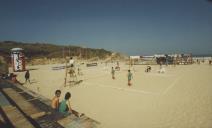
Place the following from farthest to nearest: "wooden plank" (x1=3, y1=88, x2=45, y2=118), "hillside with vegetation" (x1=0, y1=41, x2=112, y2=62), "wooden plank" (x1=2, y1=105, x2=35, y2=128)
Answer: "hillside with vegetation" (x1=0, y1=41, x2=112, y2=62), "wooden plank" (x1=3, y1=88, x2=45, y2=118), "wooden plank" (x1=2, y1=105, x2=35, y2=128)

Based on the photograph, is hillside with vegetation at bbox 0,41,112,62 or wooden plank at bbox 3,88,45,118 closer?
wooden plank at bbox 3,88,45,118

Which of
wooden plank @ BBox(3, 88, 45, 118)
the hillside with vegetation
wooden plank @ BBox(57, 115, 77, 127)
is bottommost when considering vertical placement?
wooden plank @ BBox(57, 115, 77, 127)

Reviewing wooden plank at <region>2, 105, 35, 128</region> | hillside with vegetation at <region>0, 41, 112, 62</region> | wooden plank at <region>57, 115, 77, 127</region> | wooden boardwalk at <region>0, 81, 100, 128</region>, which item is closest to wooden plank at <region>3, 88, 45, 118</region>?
wooden boardwalk at <region>0, 81, 100, 128</region>

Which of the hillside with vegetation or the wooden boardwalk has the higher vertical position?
the hillside with vegetation

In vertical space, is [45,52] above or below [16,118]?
above

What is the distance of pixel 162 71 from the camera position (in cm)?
2806

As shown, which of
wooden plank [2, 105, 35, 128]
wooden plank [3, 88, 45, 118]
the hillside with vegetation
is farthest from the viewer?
the hillside with vegetation

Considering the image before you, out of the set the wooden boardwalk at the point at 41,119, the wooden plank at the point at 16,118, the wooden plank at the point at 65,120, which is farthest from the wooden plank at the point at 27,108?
the wooden plank at the point at 65,120

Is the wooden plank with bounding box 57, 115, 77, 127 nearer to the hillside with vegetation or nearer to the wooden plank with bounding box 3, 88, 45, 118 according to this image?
the wooden plank with bounding box 3, 88, 45, 118

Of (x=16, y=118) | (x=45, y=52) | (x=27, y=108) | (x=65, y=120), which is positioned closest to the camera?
(x=65, y=120)

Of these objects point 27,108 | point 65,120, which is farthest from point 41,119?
point 27,108

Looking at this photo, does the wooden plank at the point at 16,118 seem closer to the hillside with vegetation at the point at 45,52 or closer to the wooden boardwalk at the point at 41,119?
the wooden boardwalk at the point at 41,119

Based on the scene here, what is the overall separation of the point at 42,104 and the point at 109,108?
394cm

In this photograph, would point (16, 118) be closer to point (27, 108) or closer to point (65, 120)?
point (27, 108)
